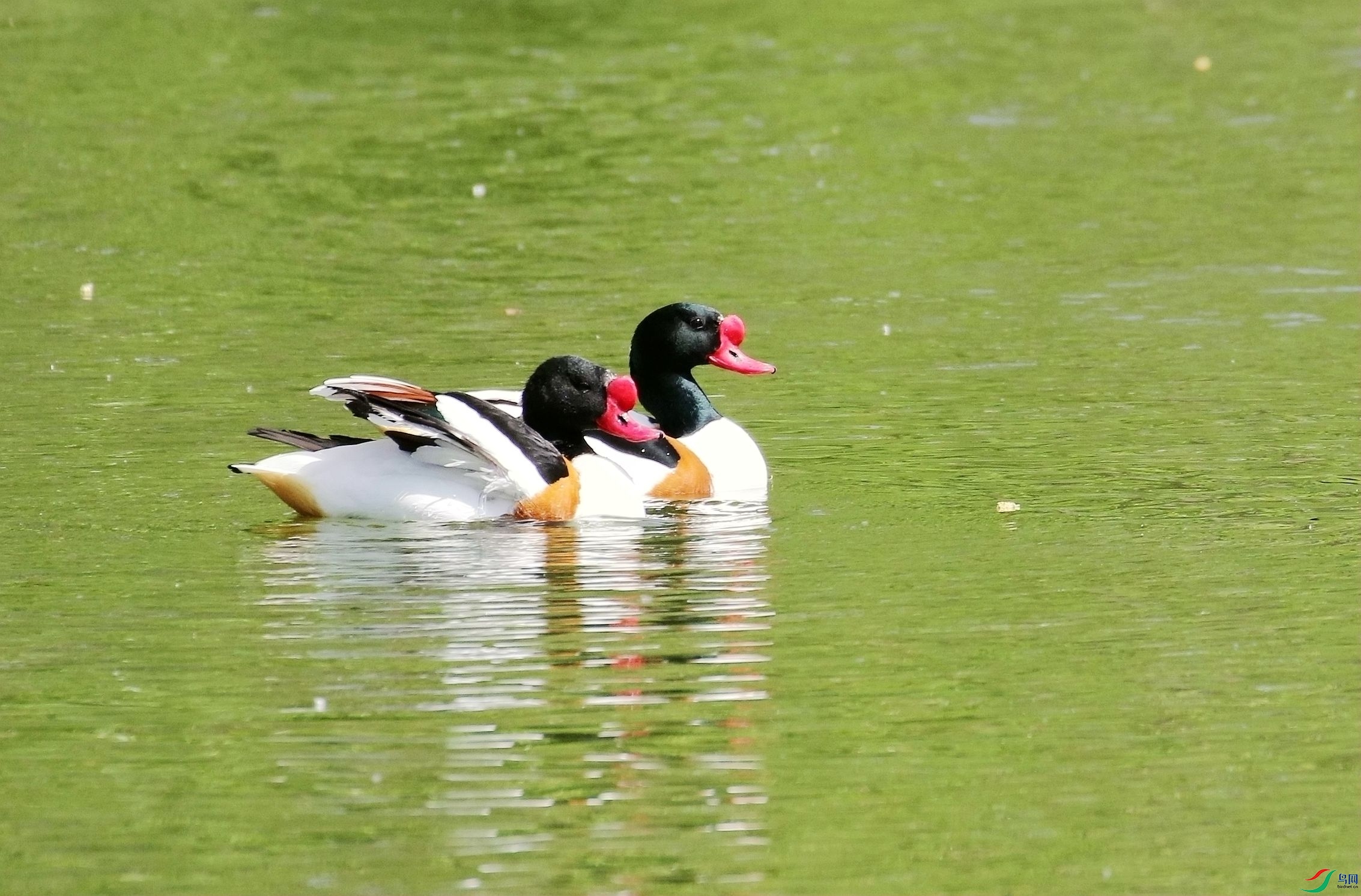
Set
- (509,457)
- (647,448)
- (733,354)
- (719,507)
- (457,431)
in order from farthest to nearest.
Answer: (733,354) → (647,448) → (719,507) → (509,457) → (457,431)

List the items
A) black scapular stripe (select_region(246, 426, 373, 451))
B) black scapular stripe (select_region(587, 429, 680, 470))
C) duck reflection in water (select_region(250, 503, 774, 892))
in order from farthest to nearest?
black scapular stripe (select_region(587, 429, 680, 470)), black scapular stripe (select_region(246, 426, 373, 451)), duck reflection in water (select_region(250, 503, 774, 892))

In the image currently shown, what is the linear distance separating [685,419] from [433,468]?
1.96 metres

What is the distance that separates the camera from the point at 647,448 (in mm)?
11648

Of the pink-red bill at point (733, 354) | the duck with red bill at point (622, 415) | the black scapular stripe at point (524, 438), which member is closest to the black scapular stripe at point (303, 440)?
the black scapular stripe at point (524, 438)

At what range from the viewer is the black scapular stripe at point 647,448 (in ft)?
38.1

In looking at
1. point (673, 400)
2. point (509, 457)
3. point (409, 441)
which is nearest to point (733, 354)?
point (673, 400)

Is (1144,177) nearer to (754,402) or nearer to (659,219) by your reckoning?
(659,219)

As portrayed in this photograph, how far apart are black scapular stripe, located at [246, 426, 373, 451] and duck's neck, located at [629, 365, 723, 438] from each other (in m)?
1.85

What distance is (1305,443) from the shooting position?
38.4ft

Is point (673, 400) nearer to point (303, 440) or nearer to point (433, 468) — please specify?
point (433, 468)

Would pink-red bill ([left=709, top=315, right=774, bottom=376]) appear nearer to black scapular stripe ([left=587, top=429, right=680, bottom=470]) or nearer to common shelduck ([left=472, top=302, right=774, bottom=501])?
→ common shelduck ([left=472, top=302, right=774, bottom=501])

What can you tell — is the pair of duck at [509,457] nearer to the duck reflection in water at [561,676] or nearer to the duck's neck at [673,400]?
the duck reflection in water at [561,676]

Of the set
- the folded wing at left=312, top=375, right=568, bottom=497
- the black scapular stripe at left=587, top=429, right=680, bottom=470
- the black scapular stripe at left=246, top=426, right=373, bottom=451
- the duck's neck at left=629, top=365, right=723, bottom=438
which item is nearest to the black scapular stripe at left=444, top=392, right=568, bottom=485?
the folded wing at left=312, top=375, right=568, bottom=497

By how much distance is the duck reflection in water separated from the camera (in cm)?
670
